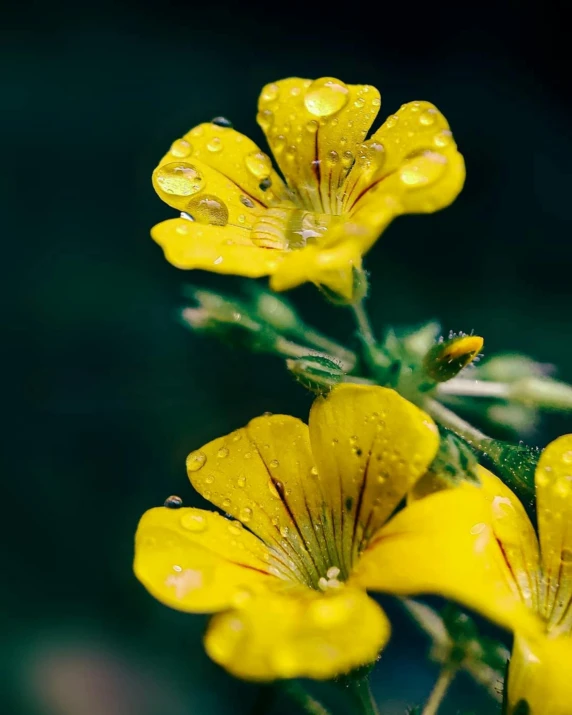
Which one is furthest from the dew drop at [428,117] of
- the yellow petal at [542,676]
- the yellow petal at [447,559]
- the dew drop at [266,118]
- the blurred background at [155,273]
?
the blurred background at [155,273]

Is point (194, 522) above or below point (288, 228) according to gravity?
below

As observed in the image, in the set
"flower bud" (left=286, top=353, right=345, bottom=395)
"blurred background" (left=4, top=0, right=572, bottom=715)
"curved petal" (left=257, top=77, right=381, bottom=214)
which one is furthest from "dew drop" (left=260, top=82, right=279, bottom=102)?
"blurred background" (left=4, top=0, right=572, bottom=715)

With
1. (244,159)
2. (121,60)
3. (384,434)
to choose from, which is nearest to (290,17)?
(121,60)

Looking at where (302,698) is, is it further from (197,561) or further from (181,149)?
(181,149)

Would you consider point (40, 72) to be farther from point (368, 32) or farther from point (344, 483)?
point (344, 483)

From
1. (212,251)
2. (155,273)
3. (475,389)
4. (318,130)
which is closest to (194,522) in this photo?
(212,251)

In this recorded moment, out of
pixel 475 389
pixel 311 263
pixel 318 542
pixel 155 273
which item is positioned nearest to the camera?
pixel 311 263
